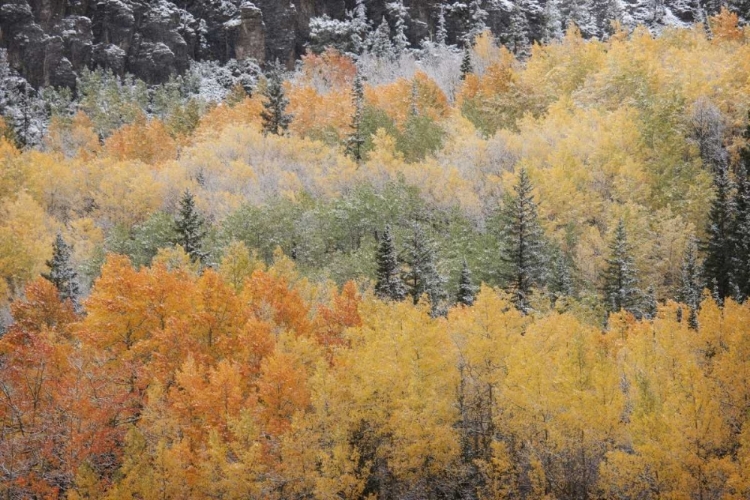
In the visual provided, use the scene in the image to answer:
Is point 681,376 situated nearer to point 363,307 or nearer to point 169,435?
point 363,307

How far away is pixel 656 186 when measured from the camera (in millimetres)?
57844

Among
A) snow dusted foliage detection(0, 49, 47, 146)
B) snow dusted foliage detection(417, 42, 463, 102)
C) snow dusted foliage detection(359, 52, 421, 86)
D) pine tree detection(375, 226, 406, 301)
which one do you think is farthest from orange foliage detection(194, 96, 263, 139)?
pine tree detection(375, 226, 406, 301)

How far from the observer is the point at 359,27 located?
128000mm

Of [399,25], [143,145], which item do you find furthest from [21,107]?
[399,25]

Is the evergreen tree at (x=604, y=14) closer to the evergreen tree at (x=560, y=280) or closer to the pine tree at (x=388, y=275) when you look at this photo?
the evergreen tree at (x=560, y=280)

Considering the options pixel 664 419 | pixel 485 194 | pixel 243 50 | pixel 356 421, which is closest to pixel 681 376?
pixel 664 419

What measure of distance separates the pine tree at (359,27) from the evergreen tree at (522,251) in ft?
276

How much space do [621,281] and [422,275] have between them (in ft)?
46.1

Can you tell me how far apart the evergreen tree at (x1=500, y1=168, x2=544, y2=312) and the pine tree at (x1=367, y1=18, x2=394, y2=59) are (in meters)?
74.8

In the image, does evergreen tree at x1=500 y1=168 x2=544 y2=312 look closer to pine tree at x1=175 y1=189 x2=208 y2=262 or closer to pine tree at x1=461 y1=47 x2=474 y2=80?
pine tree at x1=175 y1=189 x2=208 y2=262

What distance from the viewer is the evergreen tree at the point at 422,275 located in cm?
4466

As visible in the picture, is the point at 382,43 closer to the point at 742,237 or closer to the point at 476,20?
the point at 476,20

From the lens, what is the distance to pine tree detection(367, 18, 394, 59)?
119m

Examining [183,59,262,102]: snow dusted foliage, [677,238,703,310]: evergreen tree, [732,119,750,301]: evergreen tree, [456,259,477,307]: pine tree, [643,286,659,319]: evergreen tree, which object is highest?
[732,119,750,301]: evergreen tree
